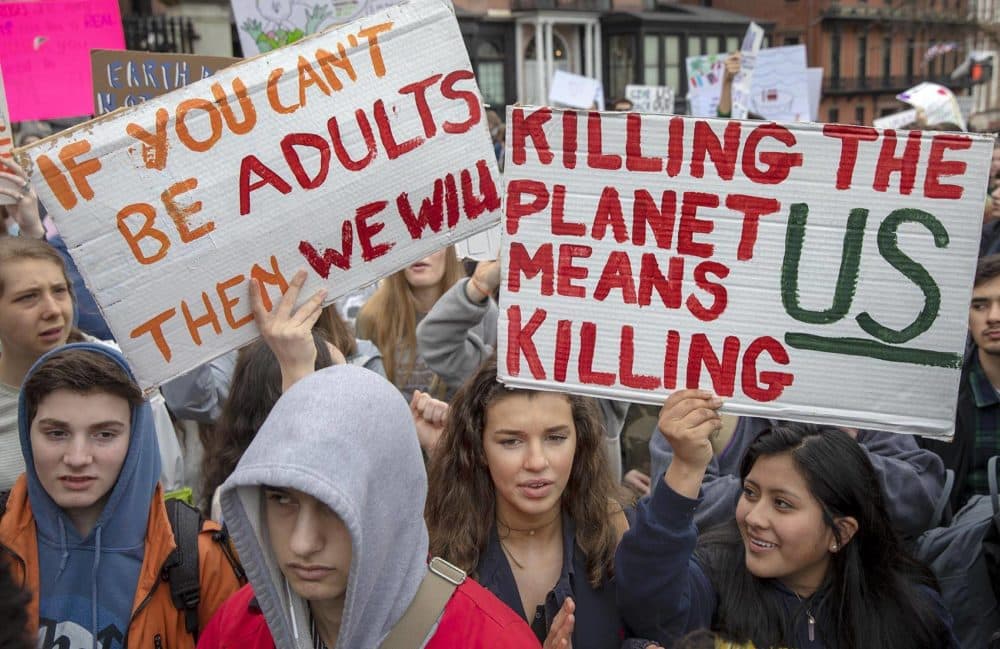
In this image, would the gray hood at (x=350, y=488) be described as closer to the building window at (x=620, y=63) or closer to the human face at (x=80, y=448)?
the human face at (x=80, y=448)

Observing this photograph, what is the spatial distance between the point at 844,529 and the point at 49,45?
4.78m

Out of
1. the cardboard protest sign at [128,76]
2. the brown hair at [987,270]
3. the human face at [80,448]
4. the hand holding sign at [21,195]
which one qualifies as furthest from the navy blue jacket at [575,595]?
the cardboard protest sign at [128,76]

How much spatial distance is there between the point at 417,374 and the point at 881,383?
2.13 metres

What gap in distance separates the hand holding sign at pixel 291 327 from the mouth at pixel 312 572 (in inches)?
27.1

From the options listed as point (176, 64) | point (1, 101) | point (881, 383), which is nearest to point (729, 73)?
point (176, 64)

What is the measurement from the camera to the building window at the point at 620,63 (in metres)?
36.2

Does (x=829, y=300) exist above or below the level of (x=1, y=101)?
below

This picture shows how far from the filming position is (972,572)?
8.64 ft

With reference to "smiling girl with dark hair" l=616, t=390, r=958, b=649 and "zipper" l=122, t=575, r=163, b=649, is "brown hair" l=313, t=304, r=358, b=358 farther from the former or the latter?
"smiling girl with dark hair" l=616, t=390, r=958, b=649

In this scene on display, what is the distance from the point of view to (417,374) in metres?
4.02

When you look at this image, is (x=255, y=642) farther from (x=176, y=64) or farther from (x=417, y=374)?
(x=176, y=64)

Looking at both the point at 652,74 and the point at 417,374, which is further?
the point at 652,74

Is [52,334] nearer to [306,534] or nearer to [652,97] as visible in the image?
Answer: [306,534]

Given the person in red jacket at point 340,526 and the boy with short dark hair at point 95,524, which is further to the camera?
the boy with short dark hair at point 95,524
